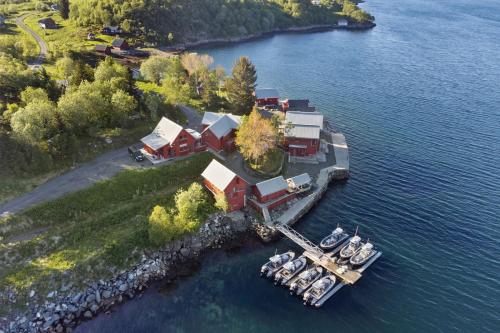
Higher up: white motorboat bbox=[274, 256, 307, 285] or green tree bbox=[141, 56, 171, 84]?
green tree bbox=[141, 56, 171, 84]

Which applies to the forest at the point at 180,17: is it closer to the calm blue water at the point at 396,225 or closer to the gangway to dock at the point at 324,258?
the calm blue water at the point at 396,225

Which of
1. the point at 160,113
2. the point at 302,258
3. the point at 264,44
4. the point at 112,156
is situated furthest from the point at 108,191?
the point at 264,44

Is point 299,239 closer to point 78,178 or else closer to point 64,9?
point 78,178

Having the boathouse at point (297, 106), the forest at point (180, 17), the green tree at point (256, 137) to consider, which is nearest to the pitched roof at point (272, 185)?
the green tree at point (256, 137)

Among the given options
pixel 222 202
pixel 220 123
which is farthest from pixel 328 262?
pixel 220 123

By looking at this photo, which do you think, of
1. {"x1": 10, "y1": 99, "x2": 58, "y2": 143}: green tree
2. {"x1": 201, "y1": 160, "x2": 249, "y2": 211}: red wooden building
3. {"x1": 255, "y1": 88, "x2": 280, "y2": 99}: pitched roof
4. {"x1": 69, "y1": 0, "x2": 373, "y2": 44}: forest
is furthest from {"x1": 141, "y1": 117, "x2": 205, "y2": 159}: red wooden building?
{"x1": 69, "y1": 0, "x2": 373, "y2": 44}: forest

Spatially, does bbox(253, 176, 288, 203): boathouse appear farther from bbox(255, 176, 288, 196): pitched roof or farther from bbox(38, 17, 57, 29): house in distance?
bbox(38, 17, 57, 29): house in distance
